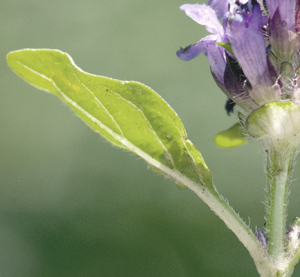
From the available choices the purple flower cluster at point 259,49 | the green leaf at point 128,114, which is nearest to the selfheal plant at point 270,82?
the purple flower cluster at point 259,49

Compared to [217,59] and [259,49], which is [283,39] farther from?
Result: [217,59]

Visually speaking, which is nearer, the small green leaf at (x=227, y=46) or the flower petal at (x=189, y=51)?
the small green leaf at (x=227, y=46)

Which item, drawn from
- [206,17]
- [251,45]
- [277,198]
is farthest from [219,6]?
[277,198]

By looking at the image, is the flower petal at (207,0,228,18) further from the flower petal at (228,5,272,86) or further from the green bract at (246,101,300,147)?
the green bract at (246,101,300,147)

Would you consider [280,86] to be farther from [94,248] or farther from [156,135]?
[94,248]

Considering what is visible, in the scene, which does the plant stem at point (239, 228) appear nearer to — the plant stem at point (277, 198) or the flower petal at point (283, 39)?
the plant stem at point (277, 198)

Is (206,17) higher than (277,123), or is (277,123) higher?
(206,17)
